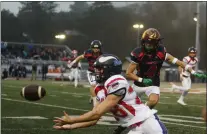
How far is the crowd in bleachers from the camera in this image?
141 feet

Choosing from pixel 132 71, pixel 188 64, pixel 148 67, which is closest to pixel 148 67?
pixel 148 67

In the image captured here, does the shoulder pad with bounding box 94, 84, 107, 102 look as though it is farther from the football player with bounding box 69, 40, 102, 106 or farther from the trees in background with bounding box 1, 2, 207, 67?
the trees in background with bounding box 1, 2, 207, 67

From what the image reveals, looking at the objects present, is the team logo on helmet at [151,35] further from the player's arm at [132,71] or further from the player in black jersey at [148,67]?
the player's arm at [132,71]

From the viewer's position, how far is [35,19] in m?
55.7

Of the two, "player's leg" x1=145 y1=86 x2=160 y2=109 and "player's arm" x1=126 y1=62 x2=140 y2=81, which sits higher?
"player's arm" x1=126 y1=62 x2=140 y2=81

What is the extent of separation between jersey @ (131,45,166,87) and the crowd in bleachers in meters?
34.1

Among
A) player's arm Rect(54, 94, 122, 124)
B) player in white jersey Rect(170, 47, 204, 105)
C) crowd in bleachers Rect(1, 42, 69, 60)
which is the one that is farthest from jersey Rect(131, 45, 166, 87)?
crowd in bleachers Rect(1, 42, 69, 60)

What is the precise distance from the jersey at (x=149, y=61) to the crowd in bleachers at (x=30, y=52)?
3413cm

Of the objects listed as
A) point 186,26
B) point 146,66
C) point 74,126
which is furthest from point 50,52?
point 74,126

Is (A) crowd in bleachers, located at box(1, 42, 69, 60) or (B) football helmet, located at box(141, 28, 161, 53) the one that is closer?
(B) football helmet, located at box(141, 28, 161, 53)

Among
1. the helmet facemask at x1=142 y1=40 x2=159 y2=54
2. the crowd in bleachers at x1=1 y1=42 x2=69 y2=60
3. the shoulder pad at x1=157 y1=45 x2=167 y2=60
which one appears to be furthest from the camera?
the crowd in bleachers at x1=1 y1=42 x2=69 y2=60

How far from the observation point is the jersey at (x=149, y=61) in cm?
802

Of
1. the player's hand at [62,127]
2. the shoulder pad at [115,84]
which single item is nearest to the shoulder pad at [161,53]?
the shoulder pad at [115,84]

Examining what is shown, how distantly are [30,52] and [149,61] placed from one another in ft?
121
